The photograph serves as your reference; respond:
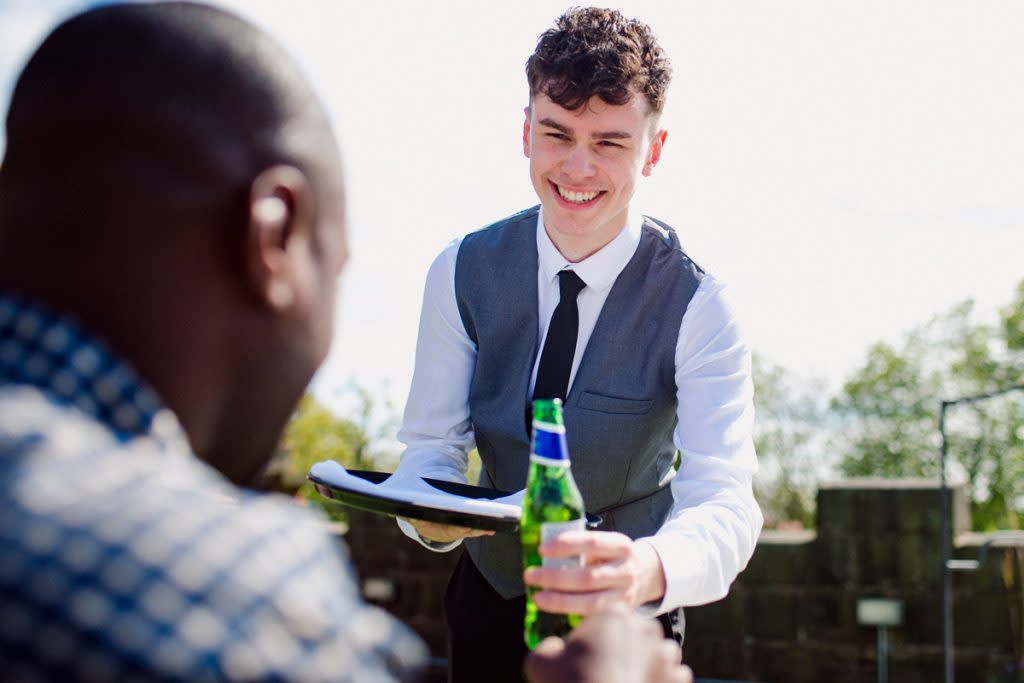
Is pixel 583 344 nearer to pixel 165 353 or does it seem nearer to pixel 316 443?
pixel 165 353

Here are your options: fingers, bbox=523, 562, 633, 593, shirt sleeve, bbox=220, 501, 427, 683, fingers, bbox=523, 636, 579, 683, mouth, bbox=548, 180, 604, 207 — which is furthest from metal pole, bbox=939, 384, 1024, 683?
shirt sleeve, bbox=220, 501, 427, 683

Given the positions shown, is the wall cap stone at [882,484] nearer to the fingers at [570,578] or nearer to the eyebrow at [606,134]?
the eyebrow at [606,134]

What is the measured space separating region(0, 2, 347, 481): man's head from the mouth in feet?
4.30

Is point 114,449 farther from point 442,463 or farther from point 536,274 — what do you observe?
point 536,274

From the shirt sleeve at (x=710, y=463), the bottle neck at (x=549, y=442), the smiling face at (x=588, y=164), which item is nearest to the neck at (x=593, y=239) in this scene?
the smiling face at (x=588, y=164)

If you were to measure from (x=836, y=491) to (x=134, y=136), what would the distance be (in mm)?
5773

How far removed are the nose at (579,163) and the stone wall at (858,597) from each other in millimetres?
4392

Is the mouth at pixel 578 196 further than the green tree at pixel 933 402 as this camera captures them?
No

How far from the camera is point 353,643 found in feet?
2.45

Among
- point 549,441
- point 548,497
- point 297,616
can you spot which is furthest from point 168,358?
point 548,497

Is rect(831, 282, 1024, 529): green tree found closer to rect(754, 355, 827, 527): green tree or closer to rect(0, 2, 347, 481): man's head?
rect(754, 355, 827, 527): green tree

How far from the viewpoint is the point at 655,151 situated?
2.41 meters

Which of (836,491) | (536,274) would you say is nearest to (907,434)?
(836,491)

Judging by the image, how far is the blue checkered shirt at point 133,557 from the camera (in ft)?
2.22
